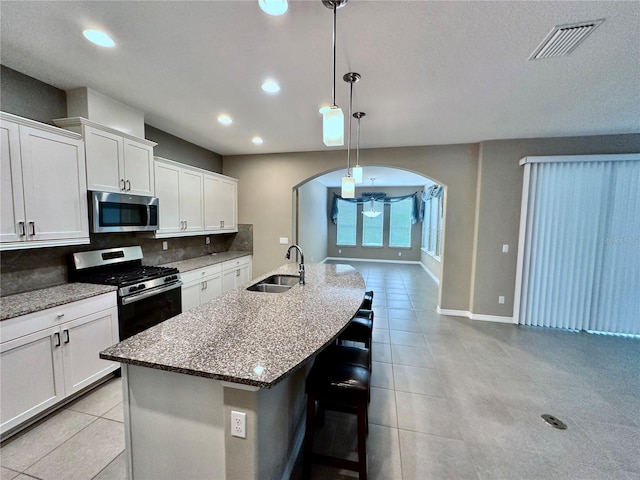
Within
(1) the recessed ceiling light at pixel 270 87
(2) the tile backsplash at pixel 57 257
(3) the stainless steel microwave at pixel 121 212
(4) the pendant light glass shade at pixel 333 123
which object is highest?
(1) the recessed ceiling light at pixel 270 87

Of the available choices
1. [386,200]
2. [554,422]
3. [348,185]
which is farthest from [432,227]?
[554,422]

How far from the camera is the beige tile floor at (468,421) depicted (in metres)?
1.65

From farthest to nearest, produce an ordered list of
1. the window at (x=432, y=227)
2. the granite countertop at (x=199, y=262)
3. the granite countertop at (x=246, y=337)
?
the window at (x=432, y=227), the granite countertop at (x=199, y=262), the granite countertop at (x=246, y=337)

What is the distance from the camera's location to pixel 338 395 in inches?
58.0

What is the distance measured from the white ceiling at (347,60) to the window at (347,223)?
263 inches

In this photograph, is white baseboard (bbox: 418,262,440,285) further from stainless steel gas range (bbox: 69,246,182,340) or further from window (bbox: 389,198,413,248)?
stainless steel gas range (bbox: 69,246,182,340)

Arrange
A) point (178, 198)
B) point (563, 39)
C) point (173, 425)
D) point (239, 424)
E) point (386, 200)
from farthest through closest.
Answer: point (386, 200), point (178, 198), point (563, 39), point (173, 425), point (239, 424)

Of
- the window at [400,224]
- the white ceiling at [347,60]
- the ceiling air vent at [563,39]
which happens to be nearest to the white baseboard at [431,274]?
the window at [400,224]

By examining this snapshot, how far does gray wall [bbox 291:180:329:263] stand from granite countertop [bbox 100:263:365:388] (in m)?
3.87

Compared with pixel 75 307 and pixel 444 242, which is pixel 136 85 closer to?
pixel 75 307

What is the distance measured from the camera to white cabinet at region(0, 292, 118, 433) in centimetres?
173

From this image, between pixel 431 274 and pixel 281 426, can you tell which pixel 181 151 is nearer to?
pixel 281 426

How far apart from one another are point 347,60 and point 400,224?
8.15m

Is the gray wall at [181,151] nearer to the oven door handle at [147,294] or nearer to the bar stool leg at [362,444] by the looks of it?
the oven door handle at [147,294]
